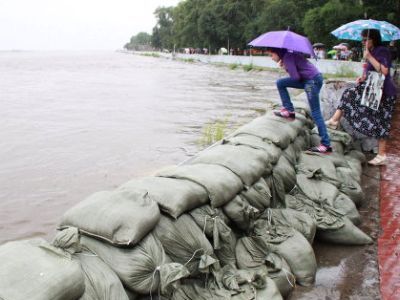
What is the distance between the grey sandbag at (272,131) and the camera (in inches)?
158

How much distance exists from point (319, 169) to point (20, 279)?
2.92 m

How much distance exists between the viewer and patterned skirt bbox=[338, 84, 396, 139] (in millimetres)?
5004

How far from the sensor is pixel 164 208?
236cm

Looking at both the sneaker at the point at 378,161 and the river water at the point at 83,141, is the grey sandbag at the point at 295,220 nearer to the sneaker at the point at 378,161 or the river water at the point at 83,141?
the river water at the point at 83,141

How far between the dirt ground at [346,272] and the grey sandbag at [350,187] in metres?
0.27

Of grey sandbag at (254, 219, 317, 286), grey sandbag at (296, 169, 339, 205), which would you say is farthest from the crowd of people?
grey sandbag at (254, 219, 317, 286)

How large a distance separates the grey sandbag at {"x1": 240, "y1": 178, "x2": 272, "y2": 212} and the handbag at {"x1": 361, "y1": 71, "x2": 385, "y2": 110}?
2297mm

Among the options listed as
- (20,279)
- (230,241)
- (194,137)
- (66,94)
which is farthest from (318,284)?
(66,94)

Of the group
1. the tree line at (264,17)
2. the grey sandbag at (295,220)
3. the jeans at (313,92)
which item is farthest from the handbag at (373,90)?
the tree line at (264,17)

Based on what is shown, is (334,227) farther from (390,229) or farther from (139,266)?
(139,266)

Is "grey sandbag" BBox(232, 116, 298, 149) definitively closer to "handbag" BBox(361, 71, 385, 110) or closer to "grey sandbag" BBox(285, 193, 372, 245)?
"grey sandbag" BBox(285, 193, 372, 245)

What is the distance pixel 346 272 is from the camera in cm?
301

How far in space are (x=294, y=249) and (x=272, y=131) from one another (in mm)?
1485

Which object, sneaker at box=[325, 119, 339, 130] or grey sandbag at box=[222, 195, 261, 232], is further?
sneaker at box=[325, 119, 339, 130]
